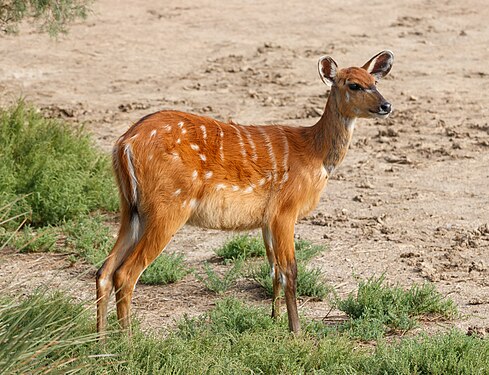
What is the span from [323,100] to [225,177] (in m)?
5.71

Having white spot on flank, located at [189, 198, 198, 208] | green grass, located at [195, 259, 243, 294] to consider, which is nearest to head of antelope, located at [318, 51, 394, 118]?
white spot on flank, located at [189, 198, 198, 208]

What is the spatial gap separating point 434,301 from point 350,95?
1428 mm

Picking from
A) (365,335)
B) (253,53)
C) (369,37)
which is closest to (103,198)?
(365,335)

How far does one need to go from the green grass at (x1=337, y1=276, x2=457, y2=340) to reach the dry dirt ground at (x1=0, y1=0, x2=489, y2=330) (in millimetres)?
191

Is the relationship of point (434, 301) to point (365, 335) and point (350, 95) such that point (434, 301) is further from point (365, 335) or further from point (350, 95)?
point (350, 95)

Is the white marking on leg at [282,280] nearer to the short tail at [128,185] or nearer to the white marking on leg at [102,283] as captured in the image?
the short tail at [128,185]

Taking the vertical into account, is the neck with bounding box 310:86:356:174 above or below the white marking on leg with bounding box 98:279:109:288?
above

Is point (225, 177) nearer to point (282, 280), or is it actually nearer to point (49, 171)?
point (282, 280)

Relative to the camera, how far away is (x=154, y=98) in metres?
12.0

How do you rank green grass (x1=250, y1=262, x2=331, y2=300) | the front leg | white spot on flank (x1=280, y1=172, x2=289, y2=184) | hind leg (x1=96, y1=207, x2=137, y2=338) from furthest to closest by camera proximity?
green grass (x1=250, y1=262, x2=331, y2=300) < white spot on flank (x1=280, y1=172, x2=289, y2=184) < the front leg < hind leg (x1=96, y1=207, x2=137, y2=338)

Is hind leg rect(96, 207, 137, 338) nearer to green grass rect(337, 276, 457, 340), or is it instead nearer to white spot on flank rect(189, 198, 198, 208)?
white spot on flank rect(189, 198, 198, 208)

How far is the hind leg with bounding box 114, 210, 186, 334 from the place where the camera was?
597 centimetres

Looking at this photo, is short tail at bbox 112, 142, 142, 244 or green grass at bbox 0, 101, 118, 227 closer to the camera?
short tail at bbox 112, 142, 142, 244

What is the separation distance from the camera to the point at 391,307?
6543 millimetres
